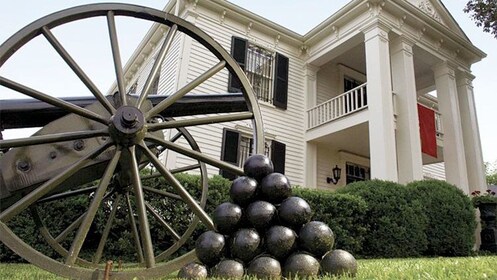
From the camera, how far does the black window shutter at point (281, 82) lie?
41.8ft

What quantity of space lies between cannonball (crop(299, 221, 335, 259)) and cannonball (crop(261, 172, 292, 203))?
0.31 m

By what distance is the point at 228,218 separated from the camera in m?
2.73

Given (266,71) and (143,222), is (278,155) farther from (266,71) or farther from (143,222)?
(143,222)

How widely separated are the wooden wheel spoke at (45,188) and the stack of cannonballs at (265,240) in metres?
1.01

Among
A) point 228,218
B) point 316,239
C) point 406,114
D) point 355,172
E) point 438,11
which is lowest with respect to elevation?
point 316,239

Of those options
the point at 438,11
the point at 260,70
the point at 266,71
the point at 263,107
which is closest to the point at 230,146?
the point at 263,107

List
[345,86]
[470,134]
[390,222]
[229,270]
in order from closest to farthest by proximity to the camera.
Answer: [229,270]
[390,222]
[470,134]
[345,86]

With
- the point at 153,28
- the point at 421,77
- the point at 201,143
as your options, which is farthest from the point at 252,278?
the point at 421,77

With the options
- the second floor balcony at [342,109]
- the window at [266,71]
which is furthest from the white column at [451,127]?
the window at [266,71]

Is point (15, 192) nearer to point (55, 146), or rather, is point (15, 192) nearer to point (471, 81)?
point (55, 146)

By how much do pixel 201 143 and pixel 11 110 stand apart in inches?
309

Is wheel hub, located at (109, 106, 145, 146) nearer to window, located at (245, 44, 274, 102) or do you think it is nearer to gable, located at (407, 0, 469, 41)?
window, located at (245, 44, 274, 102)

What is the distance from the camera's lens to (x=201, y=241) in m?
2.71

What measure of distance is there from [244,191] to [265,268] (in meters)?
0.60
